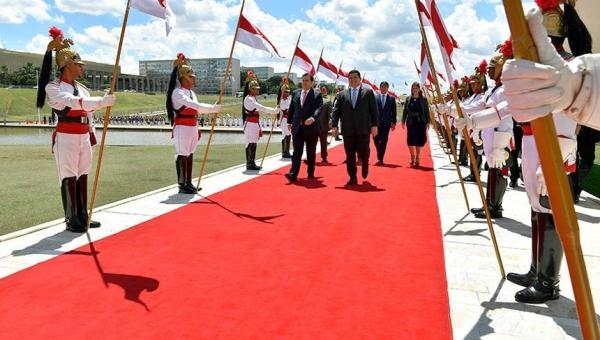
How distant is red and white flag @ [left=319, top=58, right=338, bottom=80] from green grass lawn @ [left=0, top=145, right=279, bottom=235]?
351cm

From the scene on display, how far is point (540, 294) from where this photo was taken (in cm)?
372

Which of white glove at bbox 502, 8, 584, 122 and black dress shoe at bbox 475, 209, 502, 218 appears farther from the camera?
black dress shoe at bbox 475, 209, 502, 218

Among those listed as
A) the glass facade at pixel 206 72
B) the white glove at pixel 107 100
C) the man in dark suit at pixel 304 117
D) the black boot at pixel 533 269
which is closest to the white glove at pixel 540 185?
the black boot at pixel 533 269

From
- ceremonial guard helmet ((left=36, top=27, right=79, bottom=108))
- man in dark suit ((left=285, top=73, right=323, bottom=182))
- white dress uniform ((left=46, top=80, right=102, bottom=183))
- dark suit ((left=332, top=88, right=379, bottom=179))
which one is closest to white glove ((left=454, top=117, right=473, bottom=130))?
white dress uniform ((left=46, top=80, right=102, bottom=183))

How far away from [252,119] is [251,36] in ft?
10.5

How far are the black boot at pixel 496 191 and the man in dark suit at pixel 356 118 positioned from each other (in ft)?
9.80

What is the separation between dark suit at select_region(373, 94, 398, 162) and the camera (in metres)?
12.4

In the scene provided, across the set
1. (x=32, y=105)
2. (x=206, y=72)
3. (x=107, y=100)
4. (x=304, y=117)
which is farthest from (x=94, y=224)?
(x=206, y=72)

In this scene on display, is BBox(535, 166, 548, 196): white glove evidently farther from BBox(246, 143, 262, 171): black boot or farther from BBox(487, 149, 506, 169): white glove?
BBox(246, 143, 262, 171): black boot

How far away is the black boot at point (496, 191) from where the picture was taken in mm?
6566

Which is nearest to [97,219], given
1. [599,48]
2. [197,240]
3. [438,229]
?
[197,240]

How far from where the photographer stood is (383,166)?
473 inches

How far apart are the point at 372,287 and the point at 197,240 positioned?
2.18 metres

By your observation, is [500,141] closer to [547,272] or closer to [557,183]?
[547,272]
